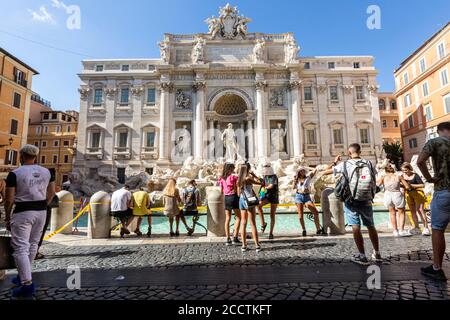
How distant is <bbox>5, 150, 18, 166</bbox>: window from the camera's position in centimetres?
2597

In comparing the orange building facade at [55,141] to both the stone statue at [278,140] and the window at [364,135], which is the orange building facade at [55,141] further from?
the window at [364,135]

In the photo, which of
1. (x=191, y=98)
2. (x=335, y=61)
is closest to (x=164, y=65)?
(x=191, y=98)

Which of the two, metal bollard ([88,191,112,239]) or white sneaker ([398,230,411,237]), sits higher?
metal bollard ([88,191,112,239])

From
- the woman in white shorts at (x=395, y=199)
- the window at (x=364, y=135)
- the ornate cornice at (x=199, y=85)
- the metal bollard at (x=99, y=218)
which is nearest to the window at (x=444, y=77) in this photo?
the window at (x=364, y=135)

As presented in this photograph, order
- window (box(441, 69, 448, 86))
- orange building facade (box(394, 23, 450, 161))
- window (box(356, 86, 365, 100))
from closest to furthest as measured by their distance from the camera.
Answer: window (box(441, 69, 448, 86))
orange building facade (box(394, 23, 450, 161))
window (box(356, 86, 365, 100))

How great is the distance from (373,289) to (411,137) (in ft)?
122

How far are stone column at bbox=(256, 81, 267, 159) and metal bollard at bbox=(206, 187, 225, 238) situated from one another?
20.6 m

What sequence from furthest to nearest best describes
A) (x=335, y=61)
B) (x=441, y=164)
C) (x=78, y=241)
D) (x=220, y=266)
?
(x=335, y=61) → (x=78, y=241) → (x=220, y=266) → (x=441, y=164)

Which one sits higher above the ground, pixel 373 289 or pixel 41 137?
pixel 41 137

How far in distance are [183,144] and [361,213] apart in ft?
82.1

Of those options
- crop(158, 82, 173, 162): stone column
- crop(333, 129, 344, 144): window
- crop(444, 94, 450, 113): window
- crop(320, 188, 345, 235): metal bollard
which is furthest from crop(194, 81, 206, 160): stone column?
crop(444, 94, 450, 113): window

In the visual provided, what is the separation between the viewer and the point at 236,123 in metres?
30.0

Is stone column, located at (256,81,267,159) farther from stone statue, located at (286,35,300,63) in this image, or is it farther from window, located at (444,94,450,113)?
window, located at (444,94,450,113)
